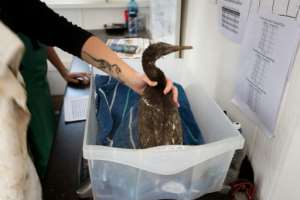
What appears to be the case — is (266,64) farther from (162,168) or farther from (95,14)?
(95,14)

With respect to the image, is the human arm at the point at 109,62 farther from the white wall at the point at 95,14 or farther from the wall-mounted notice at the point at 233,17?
the white wall at the point at 95,14

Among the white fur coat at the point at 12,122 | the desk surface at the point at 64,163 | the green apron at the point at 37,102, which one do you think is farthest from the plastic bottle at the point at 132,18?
the white fur coat at the point at 12,122

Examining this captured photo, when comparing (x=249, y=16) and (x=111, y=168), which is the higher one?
(x=249, y=16)

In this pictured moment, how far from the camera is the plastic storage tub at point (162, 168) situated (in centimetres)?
56

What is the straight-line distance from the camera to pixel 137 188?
0.66 metres

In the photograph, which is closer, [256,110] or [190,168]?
[190,168]

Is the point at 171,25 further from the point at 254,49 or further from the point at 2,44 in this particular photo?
the point at 2,44

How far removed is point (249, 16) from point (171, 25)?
715mm

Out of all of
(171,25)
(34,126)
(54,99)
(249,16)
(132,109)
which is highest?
(249,16)

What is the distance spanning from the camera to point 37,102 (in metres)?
1.38

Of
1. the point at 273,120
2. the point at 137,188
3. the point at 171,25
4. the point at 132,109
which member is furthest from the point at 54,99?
the point at 273,120

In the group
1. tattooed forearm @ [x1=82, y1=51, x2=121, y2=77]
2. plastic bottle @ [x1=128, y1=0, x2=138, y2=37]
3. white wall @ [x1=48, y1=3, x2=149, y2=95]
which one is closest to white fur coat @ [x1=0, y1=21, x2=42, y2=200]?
tattooed forearm @ [x1=82, y1=51, x2=121, y2=77]

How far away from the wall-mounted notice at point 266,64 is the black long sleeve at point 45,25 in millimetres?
500

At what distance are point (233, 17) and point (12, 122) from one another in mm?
686
